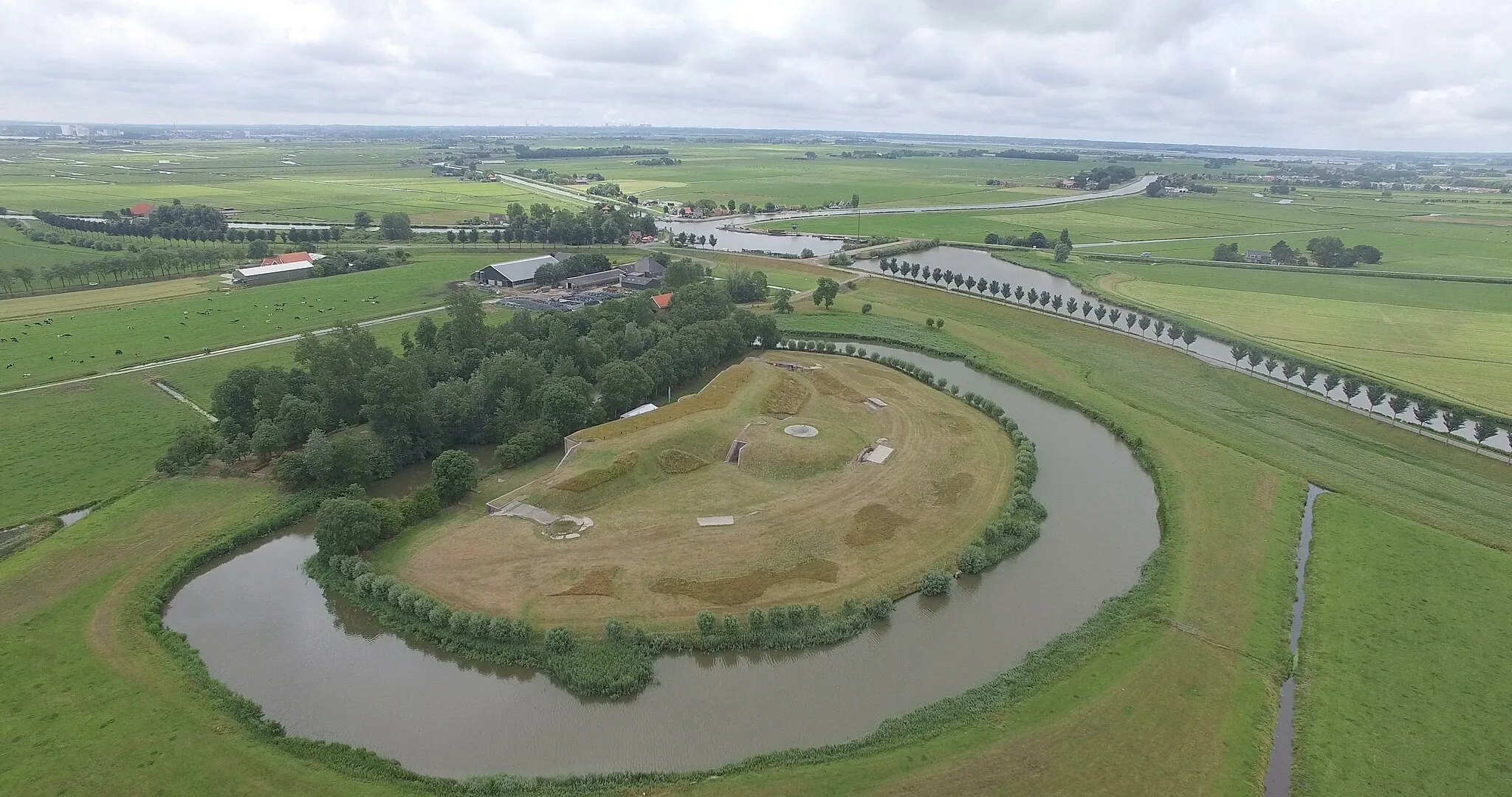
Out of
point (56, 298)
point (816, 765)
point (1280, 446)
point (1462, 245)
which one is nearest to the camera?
point (816, 765)

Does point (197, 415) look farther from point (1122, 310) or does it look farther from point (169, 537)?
point (1122, 310)

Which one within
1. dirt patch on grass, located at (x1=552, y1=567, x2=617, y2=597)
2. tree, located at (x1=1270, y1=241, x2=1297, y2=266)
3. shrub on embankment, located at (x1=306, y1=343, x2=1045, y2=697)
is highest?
tree, located at (x1=1270, y1=241, x2=1297, y2=266)

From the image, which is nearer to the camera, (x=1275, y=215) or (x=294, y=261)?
(x=294, y=261)

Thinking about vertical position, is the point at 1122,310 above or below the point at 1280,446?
above

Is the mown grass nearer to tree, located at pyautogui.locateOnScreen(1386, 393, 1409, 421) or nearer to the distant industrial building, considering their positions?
the distant industrial building

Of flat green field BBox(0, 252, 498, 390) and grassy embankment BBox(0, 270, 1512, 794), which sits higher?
flat green field BBox(0, 252, 498, 390)

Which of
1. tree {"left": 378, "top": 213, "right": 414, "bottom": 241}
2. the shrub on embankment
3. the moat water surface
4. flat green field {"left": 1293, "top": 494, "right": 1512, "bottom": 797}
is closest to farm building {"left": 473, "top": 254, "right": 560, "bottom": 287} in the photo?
tree {"left": 378, "top": 213, "right": 414, "bottom": 241}

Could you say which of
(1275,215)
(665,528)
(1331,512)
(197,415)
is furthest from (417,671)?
(1275,215)

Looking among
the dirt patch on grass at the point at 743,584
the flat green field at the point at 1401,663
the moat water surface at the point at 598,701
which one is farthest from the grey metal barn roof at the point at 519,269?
the flat green field at the point at 1401,663
